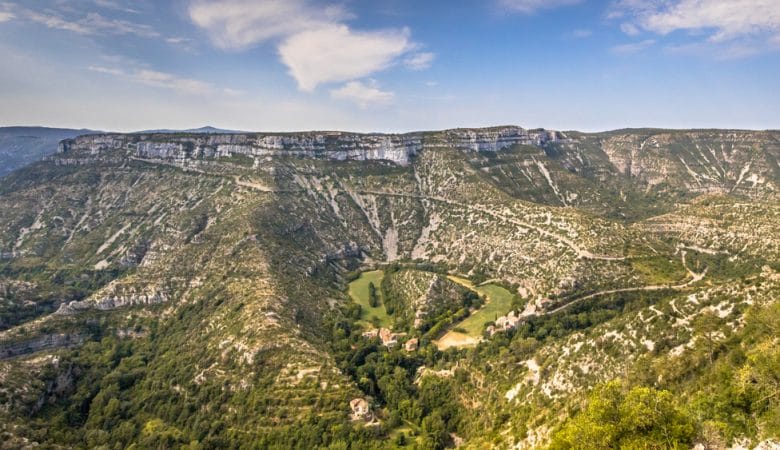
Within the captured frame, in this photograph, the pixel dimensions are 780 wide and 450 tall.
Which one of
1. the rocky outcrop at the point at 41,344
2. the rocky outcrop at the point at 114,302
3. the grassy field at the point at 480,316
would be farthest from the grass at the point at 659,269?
the rocky outcrop at the point at 41,344

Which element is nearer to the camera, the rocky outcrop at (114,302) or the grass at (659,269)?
the grass at (659,269)

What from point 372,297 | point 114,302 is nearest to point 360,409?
point 372,297

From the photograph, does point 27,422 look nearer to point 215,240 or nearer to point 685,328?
point 215,240

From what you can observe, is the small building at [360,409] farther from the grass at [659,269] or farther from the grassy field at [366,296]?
the grass at [659,269]

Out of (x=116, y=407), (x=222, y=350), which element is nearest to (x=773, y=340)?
(x=222, y=350)

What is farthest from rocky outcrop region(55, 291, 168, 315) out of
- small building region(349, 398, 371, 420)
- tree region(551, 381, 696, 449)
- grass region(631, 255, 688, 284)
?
grass region(631, 255, 688, 284)

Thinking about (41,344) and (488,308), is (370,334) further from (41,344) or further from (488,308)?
(41,344)
